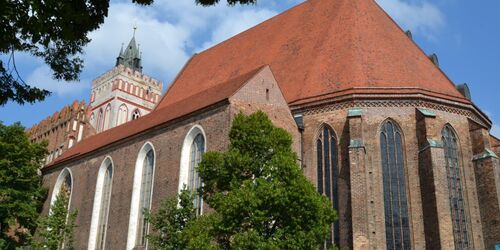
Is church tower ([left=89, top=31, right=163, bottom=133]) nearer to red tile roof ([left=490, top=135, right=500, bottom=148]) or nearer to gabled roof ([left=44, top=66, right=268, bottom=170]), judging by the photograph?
gabled roof ([left=44, top=66, right=268, bottom=170])

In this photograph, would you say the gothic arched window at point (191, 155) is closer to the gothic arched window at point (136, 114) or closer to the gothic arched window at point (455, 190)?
the gothic arched window at point (455, 190)

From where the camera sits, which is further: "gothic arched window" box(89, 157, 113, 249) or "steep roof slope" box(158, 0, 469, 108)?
"gothic arched window" box(89, 157, 113, 249)

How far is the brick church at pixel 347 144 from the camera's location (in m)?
17.0

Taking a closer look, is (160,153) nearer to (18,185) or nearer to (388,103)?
(18,185)

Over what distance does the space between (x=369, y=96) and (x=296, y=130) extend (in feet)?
9.22

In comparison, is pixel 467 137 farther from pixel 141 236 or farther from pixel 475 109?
pixel 141 236

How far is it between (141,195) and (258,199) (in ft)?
31.3

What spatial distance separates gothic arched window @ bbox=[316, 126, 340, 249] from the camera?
18.0 metres

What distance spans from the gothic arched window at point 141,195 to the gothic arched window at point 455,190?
10.2 m

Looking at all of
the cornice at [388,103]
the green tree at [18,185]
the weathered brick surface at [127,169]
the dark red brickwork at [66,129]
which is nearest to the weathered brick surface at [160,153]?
the weathered brick surface at [127,169]

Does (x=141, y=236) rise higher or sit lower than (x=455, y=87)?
lower

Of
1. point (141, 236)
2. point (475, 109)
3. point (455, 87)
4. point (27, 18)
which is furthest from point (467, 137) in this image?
point (27, 18)

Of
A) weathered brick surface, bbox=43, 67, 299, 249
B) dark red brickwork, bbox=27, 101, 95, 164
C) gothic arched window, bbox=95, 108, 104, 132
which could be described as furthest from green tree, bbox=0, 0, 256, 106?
gothic arched window, bbox=95, 108, 104, 132

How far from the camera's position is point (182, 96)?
2542 centimetres
